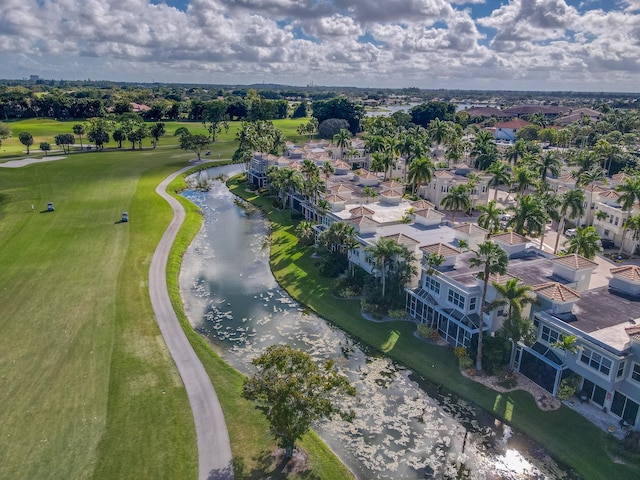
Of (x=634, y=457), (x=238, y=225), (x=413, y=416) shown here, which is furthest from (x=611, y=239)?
(x=238, y=225)

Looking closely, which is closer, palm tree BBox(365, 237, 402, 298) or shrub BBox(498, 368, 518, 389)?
shrub BBox(498, 368, 518, 389)

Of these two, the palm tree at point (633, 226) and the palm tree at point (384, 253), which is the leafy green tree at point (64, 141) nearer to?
the palm tree at point (384, 253)

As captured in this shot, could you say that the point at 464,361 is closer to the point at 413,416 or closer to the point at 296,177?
the point at 413,416

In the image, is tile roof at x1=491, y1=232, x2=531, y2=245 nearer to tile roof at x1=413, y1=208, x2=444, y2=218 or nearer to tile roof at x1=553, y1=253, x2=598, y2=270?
tile roof at x1=553, y1=253, x2=598, y2=270

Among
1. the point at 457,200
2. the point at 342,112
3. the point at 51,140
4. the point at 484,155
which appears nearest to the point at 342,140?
the point at 484,155

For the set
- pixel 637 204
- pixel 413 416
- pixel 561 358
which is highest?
pixel 637 204

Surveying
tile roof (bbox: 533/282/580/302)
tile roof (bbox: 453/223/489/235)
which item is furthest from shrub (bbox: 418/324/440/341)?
tile roof (bbox: 453/223/489/235)

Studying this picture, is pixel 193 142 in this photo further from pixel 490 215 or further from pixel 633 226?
pixel 633 226
